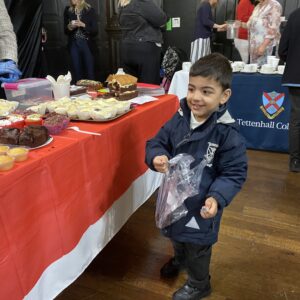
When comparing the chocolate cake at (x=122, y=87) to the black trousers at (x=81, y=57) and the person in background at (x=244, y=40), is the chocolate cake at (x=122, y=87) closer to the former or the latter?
the person in background at (x=244, y=40)

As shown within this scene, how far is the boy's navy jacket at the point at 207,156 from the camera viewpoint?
113 cm

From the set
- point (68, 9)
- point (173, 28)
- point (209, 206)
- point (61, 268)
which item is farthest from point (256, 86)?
point (173, 28)

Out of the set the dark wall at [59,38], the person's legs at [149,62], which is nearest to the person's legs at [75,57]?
→ the dark wall at [59,38]

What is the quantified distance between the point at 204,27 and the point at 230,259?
3735mm

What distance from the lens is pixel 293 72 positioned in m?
2.57

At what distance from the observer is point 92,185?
1284mm

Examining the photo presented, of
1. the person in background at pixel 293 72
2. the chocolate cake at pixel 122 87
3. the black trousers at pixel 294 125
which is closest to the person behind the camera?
the chocolate cake at pixel 122 87

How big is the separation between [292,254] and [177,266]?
2.16 feet

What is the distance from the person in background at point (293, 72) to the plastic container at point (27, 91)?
1.91 meters

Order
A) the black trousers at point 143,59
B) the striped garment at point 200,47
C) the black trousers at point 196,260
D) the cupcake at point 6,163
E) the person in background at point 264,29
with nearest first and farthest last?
the cupcake at point 6,163, the black trousers at point 196,260, the black trousers at point 143,59, the person in background at point 264,29, the striped garment at point 200,47

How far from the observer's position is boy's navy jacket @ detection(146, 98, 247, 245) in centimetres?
113

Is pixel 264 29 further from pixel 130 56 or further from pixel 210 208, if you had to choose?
pixel 210 208

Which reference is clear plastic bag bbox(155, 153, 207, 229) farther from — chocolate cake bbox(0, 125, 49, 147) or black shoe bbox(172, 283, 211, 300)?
chocolate cake bbox(0, 125, 49, 147)

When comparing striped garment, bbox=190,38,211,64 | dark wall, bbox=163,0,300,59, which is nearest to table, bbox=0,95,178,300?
striped garment, bbox=190,38,211,64
